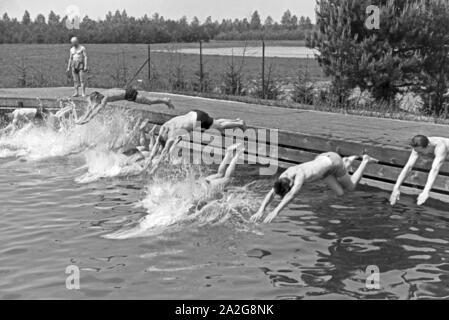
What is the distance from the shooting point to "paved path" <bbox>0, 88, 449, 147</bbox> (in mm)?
13250

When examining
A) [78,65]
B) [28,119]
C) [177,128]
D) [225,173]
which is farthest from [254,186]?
[78,65]

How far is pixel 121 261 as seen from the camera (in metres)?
8.39

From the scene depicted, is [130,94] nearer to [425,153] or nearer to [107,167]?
[107,167]

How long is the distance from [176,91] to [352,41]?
7.43m

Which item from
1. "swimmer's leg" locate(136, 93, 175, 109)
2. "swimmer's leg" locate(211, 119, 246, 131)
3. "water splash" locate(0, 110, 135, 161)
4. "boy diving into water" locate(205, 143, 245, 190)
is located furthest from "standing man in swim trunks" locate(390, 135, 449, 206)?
"water splash" locate(0, 110, 135, 161)

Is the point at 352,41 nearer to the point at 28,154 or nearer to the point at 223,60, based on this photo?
the point at 28,154

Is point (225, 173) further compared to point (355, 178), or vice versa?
point (225, 173)

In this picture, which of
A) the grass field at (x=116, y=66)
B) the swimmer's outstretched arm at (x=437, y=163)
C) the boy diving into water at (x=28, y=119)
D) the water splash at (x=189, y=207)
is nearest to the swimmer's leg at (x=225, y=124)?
the water splash at (x=189, y=207)

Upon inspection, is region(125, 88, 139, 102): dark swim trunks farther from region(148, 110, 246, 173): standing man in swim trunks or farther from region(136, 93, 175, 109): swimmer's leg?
region(148, 110, 246, 173): standing man in swim trunks

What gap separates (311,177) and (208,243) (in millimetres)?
1869

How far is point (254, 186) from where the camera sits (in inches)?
488

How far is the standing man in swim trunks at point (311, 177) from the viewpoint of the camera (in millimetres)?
8984

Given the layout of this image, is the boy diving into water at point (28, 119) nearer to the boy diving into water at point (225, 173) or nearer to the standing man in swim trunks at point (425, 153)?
the boy diving into water at point (225, 173)

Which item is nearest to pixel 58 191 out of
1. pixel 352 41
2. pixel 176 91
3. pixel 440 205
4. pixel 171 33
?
pixel 440 205
